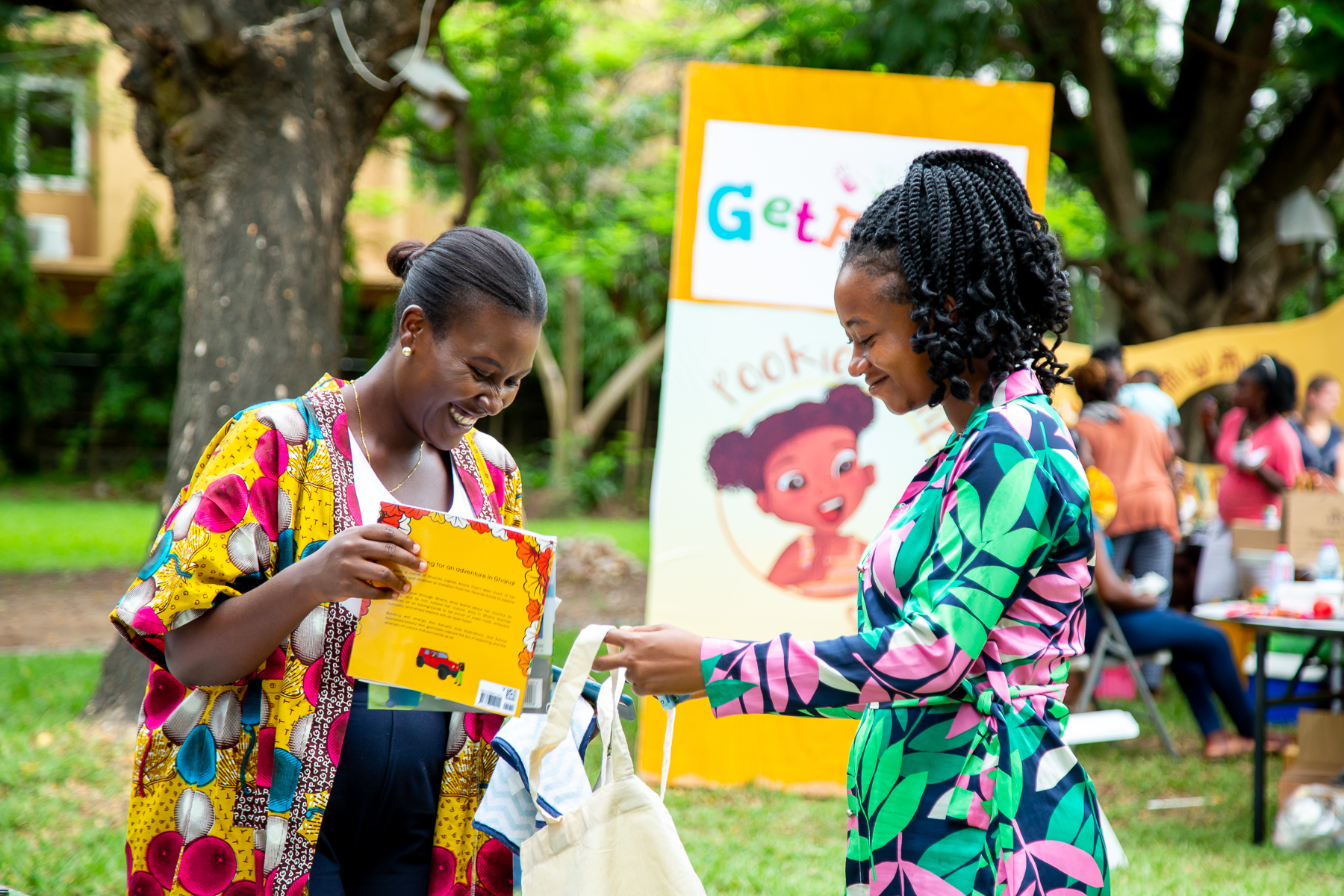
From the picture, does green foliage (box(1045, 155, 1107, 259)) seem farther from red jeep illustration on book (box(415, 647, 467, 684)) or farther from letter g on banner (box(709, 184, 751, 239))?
red jeep illustration on book (box(415, 647, 467, 684))

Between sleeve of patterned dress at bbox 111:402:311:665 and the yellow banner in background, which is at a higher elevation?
the yellow banner in background

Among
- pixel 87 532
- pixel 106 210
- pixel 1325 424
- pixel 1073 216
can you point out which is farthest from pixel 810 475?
pixel 106 210

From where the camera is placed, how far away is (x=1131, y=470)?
6766 millimetres

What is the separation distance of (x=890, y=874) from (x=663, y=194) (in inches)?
645

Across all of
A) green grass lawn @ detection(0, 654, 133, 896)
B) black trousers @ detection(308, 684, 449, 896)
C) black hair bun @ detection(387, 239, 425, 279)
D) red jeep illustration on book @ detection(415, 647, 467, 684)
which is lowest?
green grass lawn @ detection(0, 654, 133, 896)

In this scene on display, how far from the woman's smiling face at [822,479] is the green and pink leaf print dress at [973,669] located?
11.5ft

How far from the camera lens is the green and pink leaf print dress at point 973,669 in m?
1.48

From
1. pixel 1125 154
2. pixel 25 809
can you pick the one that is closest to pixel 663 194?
pixel 1125 154

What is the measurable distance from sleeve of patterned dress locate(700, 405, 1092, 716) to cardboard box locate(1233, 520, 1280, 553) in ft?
17.2

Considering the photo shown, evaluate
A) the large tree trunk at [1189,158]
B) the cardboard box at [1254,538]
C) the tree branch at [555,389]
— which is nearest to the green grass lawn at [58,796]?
the cardboard box at [1254,538]

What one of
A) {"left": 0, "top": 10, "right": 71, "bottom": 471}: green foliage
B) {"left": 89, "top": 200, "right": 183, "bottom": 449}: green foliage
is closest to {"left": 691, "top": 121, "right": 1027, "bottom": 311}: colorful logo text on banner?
{"left": 0, "top": 10, "right": 71, "bottom": 471}: green foliage

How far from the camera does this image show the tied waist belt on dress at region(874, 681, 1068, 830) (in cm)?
154

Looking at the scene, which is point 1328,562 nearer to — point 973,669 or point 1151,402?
point 1151,402

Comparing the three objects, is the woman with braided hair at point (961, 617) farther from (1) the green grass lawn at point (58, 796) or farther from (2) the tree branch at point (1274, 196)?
(2) the tree branch at point (1274, 196)
